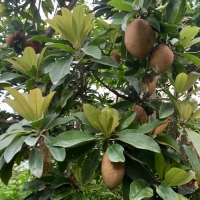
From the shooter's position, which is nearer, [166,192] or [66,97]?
[166,192]

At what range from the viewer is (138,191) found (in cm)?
62

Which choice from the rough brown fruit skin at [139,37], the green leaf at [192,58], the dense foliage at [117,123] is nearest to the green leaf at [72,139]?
the dense foliage at [117,123]

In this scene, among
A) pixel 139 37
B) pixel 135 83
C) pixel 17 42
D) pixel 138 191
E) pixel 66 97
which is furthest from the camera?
pixel 17 42

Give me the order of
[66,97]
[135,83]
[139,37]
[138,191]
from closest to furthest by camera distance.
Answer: [138,191]
[139,37]
[66,97]
[135,83]

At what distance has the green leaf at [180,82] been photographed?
2.57 ft

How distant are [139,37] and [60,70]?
230 mm

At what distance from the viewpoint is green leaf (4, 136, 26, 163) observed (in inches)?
25.5

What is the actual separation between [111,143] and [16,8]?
112cm

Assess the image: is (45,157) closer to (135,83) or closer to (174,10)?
(135,83)

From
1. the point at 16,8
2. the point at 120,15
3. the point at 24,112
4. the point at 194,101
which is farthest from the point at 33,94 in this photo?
the point at 16,8

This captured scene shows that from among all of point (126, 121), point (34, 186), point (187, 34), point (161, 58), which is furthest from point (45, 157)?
point (187, 34)

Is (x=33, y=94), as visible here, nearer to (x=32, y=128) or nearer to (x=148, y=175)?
(x=32, y=128)

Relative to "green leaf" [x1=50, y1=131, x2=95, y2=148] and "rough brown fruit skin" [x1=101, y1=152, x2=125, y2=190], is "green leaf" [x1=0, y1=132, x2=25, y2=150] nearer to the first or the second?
"green leaf" [x1=50, y1=131, x2=95, y2=148]

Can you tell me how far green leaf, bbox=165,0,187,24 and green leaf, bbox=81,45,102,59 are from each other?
0.22 meters
